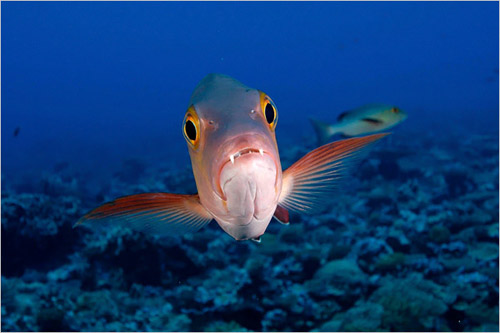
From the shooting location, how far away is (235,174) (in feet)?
2.82

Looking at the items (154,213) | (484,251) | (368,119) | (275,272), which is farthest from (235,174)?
(484,251)

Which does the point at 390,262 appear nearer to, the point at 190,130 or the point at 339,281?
the point at 339,281

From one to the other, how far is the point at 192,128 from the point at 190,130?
0.02 meters

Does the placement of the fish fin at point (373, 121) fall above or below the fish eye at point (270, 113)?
above

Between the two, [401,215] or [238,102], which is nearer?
[238,102]

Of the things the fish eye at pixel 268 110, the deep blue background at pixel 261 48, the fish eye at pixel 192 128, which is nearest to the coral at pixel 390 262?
the fish eye at pixel 268 110

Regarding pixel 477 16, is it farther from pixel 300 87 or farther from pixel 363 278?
pixel 363 278

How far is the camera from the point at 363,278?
3.99 metres

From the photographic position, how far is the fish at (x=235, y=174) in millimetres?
887

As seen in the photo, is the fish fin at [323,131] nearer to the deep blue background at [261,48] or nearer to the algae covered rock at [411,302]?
the algae covered rock at [411,302]

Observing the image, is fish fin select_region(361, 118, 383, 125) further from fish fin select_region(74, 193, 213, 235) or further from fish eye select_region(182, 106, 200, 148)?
fish eye select_region(182, 106, 200, 148)

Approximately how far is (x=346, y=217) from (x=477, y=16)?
15236 centimetres

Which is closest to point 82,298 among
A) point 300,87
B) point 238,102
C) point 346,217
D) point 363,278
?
point 363,278

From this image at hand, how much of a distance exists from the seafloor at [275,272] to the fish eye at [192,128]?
10.5 ft
